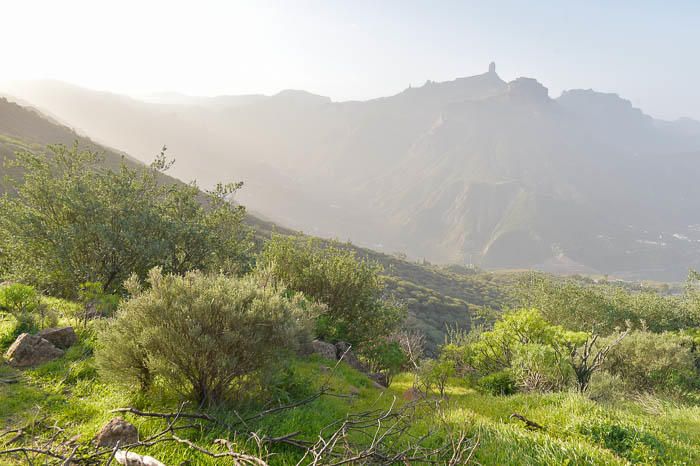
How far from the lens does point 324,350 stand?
416 inches

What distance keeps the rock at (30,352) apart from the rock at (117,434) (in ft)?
12.5

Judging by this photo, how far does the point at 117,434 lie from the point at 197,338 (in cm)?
132

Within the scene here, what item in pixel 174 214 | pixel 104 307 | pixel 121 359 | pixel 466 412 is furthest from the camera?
pixel 174 214

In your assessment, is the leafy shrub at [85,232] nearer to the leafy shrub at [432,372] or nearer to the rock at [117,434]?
the rock at [117,434]

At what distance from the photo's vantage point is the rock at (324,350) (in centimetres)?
1034

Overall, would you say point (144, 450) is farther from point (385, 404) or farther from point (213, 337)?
point (385, 404)

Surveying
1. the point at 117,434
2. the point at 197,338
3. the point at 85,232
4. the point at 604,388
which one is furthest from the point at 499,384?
the point at 85,232

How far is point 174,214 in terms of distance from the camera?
13312 millimetres

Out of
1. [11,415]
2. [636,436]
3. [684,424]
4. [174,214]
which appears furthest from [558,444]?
[174,214]

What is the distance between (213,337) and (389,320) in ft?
34.2

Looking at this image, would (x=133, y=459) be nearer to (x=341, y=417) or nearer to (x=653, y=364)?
(x=341, y=417)

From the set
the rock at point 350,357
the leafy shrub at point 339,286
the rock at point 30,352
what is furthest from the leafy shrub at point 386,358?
the rock at point 30,352

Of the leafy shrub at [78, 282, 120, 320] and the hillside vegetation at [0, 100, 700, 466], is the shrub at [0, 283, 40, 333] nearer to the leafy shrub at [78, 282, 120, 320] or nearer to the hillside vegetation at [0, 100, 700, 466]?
the hillside vegetation at [0, 100, 700, 466]

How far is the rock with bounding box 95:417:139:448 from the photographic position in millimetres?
3865
